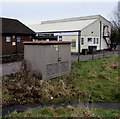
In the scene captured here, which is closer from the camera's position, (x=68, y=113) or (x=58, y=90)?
(x=68, y=113)

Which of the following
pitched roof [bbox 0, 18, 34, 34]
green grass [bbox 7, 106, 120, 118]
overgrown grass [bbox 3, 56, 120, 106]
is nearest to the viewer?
green grass [bbox 7, 106, 120, 118]

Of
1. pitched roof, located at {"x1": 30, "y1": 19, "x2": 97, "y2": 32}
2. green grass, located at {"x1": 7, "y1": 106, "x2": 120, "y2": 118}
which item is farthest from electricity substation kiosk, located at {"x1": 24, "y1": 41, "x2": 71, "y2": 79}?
pitched roof, located at {"x1": 30, "y1": 19, "x2": 97, "y2": 32}

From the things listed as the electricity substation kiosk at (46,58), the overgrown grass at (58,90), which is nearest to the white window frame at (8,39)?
the overgrown grass at (58,90)

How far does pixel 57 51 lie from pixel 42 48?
3.52 ft

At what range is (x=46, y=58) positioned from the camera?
787cm

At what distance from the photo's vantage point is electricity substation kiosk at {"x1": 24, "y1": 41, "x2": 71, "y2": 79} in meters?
7.83

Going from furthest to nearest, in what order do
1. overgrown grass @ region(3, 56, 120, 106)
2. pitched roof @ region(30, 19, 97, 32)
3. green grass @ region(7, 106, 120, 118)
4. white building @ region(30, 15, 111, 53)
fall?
pitched roof @ region(30, 19, 97, 32), white building @ region(30, 15, 111, 53), overgrown grass @ region(3, 56, 120, 106), green grass @ region(7, 106, 120, 118)

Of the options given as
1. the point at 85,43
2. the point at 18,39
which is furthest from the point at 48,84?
the point at 85,43

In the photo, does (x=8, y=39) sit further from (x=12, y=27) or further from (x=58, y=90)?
(x=58, y=90)

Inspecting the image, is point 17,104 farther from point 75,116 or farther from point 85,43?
point 85,43

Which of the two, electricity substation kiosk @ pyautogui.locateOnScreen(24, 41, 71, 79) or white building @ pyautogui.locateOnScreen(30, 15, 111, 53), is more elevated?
white building @ pyautogui.locateOnScreen(30, 15, 111, 53)

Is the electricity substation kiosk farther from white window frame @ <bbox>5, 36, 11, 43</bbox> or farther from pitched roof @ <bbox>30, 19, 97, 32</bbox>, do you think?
pitched roof @ <bbox>30, 19, 97, 32</bbox>

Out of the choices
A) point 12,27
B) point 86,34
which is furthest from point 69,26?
point 12,27

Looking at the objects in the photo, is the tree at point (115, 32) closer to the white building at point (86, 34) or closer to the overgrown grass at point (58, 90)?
the white building at point (86, 34)
